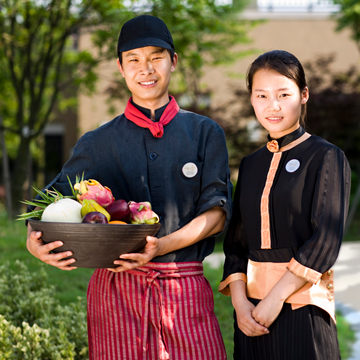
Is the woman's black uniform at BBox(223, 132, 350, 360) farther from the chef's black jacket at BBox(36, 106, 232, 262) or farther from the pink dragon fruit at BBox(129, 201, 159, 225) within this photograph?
the pink dragon fruit at BBox(129, 201, 159, 225)

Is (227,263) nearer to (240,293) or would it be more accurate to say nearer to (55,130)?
(240,293)

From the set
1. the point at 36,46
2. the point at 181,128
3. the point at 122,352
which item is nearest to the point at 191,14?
the point at 36,46

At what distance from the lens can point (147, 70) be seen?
1924 mm

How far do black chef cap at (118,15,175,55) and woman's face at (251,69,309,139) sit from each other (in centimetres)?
43

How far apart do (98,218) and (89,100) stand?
1546 centimetres

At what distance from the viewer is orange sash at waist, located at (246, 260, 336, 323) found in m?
1.67

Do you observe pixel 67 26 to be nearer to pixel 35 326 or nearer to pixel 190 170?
pixel 35 326

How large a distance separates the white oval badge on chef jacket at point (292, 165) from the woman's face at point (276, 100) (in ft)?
0.46

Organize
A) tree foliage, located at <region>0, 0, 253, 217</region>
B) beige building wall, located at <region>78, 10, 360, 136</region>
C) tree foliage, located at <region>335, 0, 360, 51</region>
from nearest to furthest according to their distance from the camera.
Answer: tree foliage, located at <region>0, 0, 253, 217</region> → tree foliage, located at <region>335, 0, 360, 51</region> → beige building wall, located at <region>78, 10, 360, 136</region>

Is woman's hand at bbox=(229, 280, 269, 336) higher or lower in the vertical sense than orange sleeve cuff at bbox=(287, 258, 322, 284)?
lower

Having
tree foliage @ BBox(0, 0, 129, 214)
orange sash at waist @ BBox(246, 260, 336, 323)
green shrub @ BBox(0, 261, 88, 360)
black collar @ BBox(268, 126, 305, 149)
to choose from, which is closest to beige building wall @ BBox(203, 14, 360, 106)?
tree foliage @ BBox(0, 0, 129, 214)

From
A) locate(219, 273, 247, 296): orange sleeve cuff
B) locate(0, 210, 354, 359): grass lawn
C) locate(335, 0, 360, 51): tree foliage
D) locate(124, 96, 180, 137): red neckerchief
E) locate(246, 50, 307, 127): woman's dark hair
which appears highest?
locate(335, 0, 360, 51): tree foliage

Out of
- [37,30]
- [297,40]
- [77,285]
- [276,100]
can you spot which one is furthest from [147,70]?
[297,40]

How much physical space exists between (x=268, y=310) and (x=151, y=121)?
89 cm
